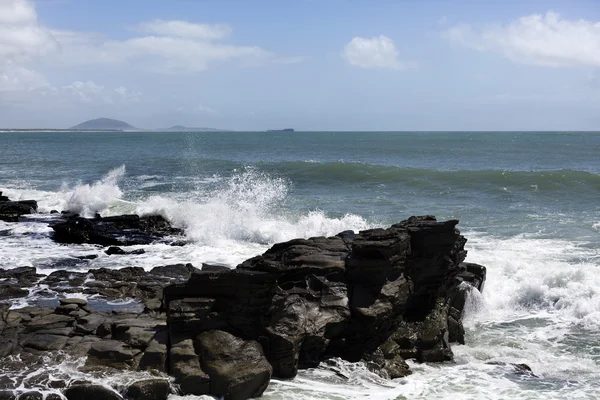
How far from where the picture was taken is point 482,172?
43.5 meters

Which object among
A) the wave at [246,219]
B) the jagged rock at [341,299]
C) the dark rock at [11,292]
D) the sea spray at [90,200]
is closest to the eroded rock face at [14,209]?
the sea spray at [90,200]

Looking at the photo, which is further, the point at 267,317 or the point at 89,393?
the point at 267,317

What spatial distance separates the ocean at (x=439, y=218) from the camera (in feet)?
40.0

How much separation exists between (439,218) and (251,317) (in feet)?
59.5

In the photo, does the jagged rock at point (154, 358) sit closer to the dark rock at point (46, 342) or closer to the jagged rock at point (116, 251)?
the dark rock at point (46, 342)

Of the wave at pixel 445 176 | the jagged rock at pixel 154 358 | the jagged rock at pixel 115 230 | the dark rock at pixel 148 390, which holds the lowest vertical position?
the dark rock at pixel 148 390

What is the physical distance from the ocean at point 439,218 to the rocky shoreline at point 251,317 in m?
0.53

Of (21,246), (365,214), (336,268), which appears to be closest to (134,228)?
(21,246)

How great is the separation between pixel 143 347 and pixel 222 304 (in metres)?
1.58

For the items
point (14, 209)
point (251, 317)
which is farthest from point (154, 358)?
point (14, 209)

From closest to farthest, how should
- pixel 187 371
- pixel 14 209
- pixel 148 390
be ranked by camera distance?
pixel 148 390 < pixel 187 371 < pixel 14 209

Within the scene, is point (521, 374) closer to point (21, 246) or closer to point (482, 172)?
point (21, 246)

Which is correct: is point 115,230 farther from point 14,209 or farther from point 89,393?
point 89,393

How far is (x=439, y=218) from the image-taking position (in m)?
28.4
